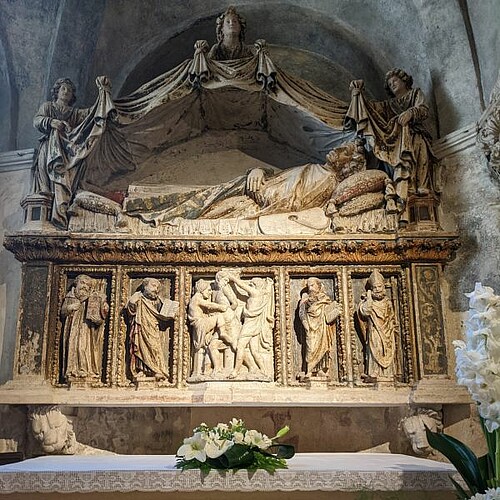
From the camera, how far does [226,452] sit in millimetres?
4223

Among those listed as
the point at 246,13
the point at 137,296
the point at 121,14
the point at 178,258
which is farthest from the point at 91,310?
the point at 246,13

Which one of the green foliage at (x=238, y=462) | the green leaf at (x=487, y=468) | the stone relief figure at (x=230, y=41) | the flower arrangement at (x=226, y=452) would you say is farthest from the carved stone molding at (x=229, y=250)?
the green leaf at (x=487, y=468)

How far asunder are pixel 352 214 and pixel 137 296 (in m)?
2.16

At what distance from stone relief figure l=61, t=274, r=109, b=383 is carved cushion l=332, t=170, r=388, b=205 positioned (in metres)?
2.44

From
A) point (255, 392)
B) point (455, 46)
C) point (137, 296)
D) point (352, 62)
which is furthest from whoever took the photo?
point (352, 62)

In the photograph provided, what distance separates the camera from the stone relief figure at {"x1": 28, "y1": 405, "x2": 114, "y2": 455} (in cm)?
564

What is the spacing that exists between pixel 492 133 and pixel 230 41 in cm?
275

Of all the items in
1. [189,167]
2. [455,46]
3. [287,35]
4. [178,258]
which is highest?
[287,35]

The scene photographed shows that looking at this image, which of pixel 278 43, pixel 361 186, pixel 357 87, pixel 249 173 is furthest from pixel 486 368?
pixel 278 43

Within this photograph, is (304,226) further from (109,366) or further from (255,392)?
(109,366)

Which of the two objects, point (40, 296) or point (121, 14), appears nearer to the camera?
point (40, 296)

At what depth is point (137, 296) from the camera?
20.2ft

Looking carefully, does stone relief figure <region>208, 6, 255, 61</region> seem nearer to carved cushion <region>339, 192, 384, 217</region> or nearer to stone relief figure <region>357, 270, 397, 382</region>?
carved cushion <region>339, 192, 384, 217</region>

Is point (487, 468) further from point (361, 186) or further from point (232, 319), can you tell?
point (361, 186)
